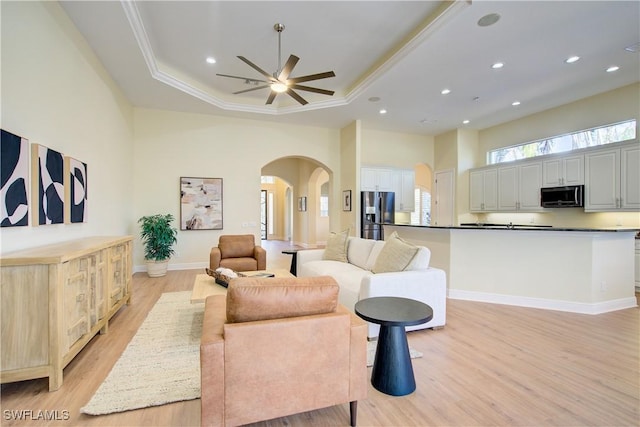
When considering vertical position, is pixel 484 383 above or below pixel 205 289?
below

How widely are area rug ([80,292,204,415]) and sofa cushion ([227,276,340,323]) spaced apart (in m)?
0.97

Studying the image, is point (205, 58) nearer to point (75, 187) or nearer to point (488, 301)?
point (75, 187)

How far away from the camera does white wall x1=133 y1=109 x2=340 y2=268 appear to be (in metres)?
5.99

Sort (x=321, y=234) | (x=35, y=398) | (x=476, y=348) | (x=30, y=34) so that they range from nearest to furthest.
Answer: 1. (x=35, y=398)
2. (x=30, y=34)
3. (x=476, y=348)
4. (x=321, y=234)

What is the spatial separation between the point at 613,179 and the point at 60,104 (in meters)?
7.85

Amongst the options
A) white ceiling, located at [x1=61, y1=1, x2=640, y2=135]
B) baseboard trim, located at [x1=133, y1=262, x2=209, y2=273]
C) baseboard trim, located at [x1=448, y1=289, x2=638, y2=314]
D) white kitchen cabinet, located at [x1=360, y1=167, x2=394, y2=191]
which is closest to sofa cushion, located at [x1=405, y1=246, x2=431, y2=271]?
baseboard trim, located at [x1=448, y1=289, x2=638, y2=314]

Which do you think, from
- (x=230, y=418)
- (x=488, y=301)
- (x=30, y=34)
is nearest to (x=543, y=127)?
(x=488, y=301)

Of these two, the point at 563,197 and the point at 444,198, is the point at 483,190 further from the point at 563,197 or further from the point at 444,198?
the point at 563,197

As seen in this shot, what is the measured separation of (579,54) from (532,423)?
15.4 feet

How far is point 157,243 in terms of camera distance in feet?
17.9

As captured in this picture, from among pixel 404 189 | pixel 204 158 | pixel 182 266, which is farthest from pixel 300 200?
pixel 182 266

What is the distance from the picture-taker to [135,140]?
5898mm

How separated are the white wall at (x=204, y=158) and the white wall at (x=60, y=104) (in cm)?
94

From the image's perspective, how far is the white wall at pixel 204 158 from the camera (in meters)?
5.99
